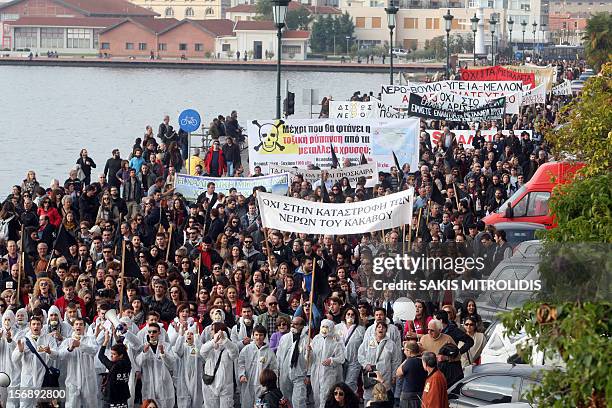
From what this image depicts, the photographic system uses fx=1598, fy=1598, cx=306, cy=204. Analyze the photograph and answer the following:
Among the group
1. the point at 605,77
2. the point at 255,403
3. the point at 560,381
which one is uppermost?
the point at 605,77

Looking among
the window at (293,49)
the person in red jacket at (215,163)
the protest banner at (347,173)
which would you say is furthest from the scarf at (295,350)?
the window at (293,49)

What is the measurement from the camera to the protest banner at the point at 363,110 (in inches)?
1371

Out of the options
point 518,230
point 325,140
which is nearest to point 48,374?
point 518,230

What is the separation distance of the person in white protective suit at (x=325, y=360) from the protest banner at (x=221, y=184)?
894cm

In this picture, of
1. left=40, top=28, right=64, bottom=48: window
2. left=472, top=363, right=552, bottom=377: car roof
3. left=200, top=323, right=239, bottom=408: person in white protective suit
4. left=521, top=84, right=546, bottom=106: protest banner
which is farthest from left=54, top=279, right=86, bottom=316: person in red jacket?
left=40, top=28, right=64, bottom=48: window

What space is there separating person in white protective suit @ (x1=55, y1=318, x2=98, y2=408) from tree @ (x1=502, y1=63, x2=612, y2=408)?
16.1ft

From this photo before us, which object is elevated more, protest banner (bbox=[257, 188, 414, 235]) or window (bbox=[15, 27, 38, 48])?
window (bbox=[15, 27, 38, 48])

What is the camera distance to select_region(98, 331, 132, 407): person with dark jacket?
43.3 feet

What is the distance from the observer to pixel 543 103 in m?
42.0

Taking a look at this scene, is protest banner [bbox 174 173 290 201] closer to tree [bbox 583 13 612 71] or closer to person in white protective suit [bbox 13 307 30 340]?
person in white protective suit [bbox 13 307 30 340]

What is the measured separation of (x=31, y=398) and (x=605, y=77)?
5.82 metres

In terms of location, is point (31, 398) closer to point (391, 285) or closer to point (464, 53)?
point (391, 285)

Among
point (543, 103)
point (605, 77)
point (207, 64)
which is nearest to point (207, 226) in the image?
point (605, 77)

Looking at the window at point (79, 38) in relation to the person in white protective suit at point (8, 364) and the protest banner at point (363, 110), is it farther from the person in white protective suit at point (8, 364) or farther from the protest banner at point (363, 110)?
the person in white protective suit at point (8, 364)
